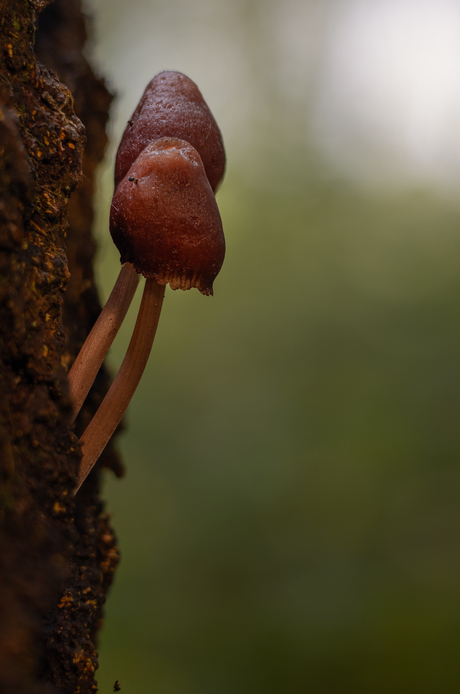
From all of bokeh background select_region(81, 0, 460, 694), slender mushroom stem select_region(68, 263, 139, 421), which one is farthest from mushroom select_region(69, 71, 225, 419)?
bokeh background select_region(81, 0, 460, 694)

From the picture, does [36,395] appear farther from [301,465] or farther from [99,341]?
[301,465]

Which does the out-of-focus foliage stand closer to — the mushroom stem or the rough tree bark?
the rough tree bark

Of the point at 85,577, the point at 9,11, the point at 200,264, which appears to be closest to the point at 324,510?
the point at 85,577

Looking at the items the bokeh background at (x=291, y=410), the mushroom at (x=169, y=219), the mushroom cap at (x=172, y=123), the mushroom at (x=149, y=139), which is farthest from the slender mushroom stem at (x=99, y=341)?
the bokeh background at (x=291, y=410)

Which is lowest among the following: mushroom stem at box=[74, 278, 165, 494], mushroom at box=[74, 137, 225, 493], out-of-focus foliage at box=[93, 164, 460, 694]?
out-of-focus foliage at box=[93, 164, 460, 694]

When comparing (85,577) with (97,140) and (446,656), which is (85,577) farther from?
(446,656)

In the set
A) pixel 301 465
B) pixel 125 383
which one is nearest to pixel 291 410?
pixel 301 465
